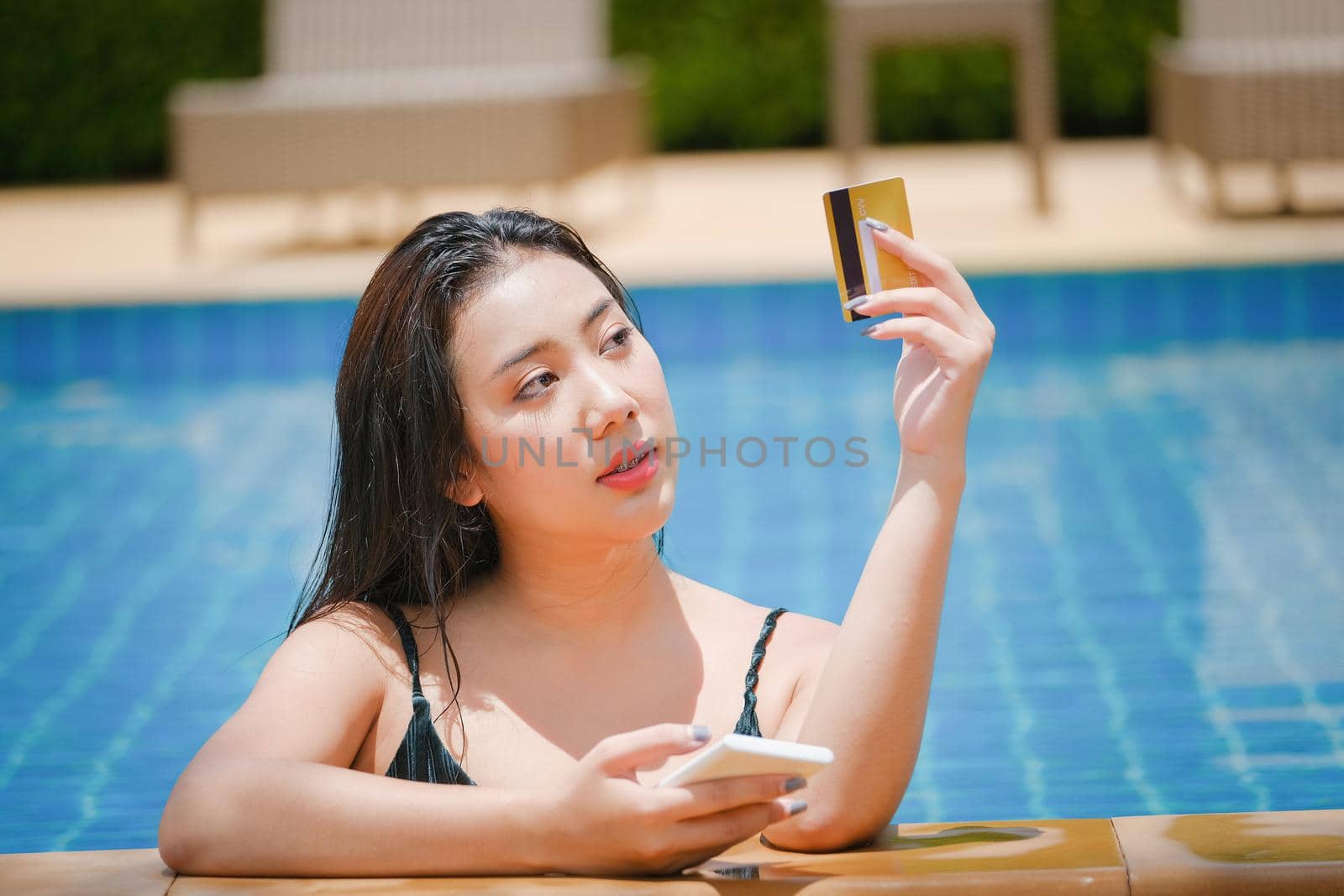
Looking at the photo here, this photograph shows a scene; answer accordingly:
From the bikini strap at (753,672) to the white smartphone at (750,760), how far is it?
31 cm

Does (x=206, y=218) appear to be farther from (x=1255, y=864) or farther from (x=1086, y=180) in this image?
(x=1255, y=864)

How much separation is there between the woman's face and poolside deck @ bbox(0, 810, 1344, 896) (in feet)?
1.27

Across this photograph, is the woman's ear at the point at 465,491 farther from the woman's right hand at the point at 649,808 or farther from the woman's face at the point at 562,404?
the woman's right hand at the point at 649,808

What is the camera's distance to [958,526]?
495cm

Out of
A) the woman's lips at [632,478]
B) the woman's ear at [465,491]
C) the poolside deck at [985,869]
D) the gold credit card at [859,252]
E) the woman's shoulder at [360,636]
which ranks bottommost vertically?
the poolside deck at [985,869]

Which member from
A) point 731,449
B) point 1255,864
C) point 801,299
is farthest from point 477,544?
point 801,299

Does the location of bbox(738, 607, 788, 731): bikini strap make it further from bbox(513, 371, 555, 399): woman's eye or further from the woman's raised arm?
bbox(513, 371, 555, 399): woman's eye

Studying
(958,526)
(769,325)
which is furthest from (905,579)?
(769,325)

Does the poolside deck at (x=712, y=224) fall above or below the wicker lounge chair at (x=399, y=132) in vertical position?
below

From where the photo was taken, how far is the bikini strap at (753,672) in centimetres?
179

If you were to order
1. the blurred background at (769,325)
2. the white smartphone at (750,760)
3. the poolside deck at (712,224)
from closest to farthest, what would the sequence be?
the white smartphone at (750,760) < the blurred background at (769,325) < the poolside deck at (712,224)

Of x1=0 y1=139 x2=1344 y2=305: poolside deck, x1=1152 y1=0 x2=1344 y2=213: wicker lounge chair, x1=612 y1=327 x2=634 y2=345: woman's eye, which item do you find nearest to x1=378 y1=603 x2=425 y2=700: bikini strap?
x1=612 y1=327 x2=634 y2=345: woman's eye

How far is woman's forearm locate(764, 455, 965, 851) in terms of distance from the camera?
5.28ft

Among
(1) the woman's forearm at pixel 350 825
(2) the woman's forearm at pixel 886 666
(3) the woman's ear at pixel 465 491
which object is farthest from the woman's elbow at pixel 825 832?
(3) the woman's ear at pixel 465 491
